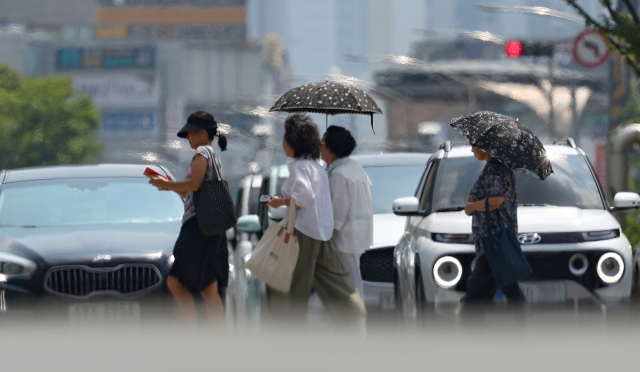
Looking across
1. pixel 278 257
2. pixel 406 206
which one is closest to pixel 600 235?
pixel 406 206

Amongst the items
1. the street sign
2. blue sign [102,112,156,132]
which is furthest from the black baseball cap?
blue sign [102,112,156,132]

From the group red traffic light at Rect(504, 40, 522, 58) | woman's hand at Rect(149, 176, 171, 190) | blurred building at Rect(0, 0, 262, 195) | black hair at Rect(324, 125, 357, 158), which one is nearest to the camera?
woman's hand at Rect(149, 176, 171, 190)

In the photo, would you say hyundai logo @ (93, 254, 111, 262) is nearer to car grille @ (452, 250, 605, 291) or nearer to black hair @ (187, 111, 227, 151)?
black hair @ (187, 111, 227, 151)

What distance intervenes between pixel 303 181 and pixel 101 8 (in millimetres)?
155285

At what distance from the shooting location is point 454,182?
9617mm

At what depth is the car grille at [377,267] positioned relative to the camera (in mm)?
9836

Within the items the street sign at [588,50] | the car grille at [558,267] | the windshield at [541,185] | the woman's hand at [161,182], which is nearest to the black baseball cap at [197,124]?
the woman's hand at [161,182]

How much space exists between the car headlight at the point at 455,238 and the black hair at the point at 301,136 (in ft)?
4.47

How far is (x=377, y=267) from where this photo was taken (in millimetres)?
9867

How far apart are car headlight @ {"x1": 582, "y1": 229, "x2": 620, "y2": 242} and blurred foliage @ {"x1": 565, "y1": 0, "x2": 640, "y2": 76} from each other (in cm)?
485

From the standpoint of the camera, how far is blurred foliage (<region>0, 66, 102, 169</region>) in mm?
83688

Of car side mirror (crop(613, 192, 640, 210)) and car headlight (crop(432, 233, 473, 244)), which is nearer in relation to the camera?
car headlight (crop(432, 233, 473, 244))

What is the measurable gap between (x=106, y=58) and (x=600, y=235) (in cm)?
13911

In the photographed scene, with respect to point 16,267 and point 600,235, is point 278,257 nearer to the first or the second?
point 16,267
